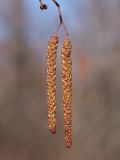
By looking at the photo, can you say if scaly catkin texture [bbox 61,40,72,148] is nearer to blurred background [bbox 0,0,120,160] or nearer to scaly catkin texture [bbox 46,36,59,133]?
scaly catkin texture [bbox 46,36,59,133]

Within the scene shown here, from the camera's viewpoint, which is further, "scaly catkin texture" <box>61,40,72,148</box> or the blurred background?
the blurred background

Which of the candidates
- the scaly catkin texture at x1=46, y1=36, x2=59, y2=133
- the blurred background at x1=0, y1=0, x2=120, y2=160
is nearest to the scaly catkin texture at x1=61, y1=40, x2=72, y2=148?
the scaly catkin texture at x1=46, y1=36, x2=59, y2=133

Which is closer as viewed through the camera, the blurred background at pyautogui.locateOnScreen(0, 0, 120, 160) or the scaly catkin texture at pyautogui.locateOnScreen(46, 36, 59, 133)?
the scaly catkin texture at pyautogui.locateOnScreen(46, 36, 59, 133)
